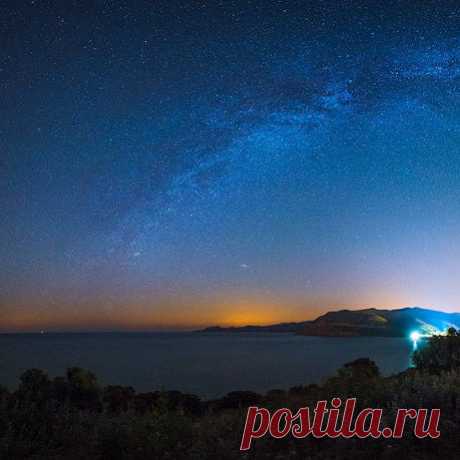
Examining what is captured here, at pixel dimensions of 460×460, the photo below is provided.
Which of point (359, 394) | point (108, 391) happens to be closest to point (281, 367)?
point (108, 391)

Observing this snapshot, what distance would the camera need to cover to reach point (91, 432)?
303 inches

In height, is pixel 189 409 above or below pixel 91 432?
below

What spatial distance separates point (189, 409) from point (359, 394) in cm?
859

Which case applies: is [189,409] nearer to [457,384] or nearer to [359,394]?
[359,394]

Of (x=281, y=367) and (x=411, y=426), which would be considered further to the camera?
(x=281, y=367)

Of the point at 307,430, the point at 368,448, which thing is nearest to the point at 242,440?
the point at 307,430

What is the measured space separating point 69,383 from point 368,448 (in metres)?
12.4

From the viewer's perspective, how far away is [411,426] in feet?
22.1

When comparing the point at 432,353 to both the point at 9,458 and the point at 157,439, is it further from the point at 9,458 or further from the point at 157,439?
the point at 9,458

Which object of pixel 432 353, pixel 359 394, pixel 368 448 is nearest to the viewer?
pixel 368 448

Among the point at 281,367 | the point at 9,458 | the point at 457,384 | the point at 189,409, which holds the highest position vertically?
the point at 457,384

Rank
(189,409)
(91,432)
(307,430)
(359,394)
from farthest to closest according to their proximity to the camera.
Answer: (189,409), (359,394), (91,432), (307,430)

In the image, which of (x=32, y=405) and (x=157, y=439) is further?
(x=32, y=405)

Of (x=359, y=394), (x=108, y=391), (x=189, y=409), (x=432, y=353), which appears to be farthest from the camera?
(x=108, y=391)
